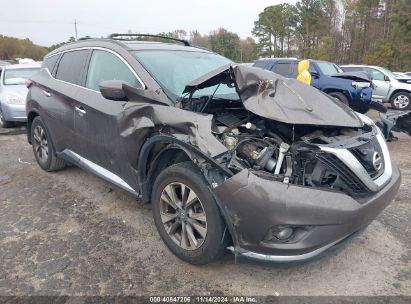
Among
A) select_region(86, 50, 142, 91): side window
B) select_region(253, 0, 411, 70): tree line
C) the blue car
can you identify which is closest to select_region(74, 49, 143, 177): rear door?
select_region(86, 50, 142, 91): side window

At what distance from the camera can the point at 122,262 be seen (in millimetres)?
2824

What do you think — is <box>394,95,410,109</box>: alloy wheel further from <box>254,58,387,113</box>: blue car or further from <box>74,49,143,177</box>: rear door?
<box>74,49,143,177</box>: rear door

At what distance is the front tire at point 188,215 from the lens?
2.41 meters

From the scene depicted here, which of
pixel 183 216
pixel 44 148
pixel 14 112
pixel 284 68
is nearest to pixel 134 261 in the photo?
pixel 183 216

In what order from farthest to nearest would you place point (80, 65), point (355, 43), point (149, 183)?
1. point (355, 43)
2. point (80, 65)
3. point (149, 183)

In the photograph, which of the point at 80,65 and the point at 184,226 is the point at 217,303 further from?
the point at 80,65

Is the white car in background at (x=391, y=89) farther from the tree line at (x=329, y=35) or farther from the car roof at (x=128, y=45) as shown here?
the tree line at (x=329, y=35)

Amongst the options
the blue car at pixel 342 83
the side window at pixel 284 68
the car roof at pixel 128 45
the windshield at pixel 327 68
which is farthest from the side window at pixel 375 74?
the car roof at pixel 128 45

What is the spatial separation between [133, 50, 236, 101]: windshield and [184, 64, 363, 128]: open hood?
296 millimetres

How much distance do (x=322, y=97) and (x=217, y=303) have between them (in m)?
1.81

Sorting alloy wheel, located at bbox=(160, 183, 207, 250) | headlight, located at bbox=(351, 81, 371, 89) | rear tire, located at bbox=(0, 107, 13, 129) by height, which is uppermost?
headlight, located at bbox=(351, 81, 371, 89)

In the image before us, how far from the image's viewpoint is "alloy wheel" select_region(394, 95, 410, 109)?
1177 cm

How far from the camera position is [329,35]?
1806 inches

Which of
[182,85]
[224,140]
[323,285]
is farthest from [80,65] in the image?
[323,285]
